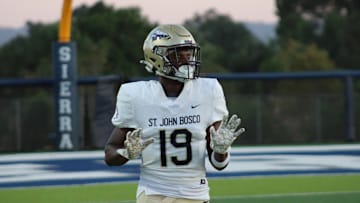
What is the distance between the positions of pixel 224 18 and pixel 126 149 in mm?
61402

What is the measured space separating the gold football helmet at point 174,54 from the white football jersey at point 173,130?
0.12m

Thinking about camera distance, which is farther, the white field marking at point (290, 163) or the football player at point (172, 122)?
the white field marking at point (290, 163)

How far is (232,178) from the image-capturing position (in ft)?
32.9

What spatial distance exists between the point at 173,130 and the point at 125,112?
0.26 meters

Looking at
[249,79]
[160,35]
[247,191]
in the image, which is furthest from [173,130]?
[249,79]

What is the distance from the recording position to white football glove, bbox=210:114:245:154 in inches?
175

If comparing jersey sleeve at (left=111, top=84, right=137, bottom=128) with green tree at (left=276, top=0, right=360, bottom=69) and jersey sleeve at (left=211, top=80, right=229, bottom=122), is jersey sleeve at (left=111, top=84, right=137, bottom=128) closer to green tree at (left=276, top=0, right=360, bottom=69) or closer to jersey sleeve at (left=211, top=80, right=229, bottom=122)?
jersey sleeve at (left=211, top=80, right=229, bottom=122)

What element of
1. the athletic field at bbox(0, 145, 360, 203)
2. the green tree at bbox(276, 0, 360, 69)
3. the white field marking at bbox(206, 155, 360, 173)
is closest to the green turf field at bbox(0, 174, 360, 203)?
the athletic field at bbox(0, 145, 360, 203)

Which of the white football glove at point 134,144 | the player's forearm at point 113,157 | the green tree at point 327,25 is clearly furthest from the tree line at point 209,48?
the white football glove at point 134,144

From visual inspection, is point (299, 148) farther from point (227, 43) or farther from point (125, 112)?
point (227, 43)

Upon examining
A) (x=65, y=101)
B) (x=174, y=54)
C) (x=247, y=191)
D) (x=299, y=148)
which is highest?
(x=65, y=101)

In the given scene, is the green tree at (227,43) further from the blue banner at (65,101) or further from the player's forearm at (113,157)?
the player's forearm at (113,157)

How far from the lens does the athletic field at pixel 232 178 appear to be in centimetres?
876

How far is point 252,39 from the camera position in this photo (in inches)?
2234
